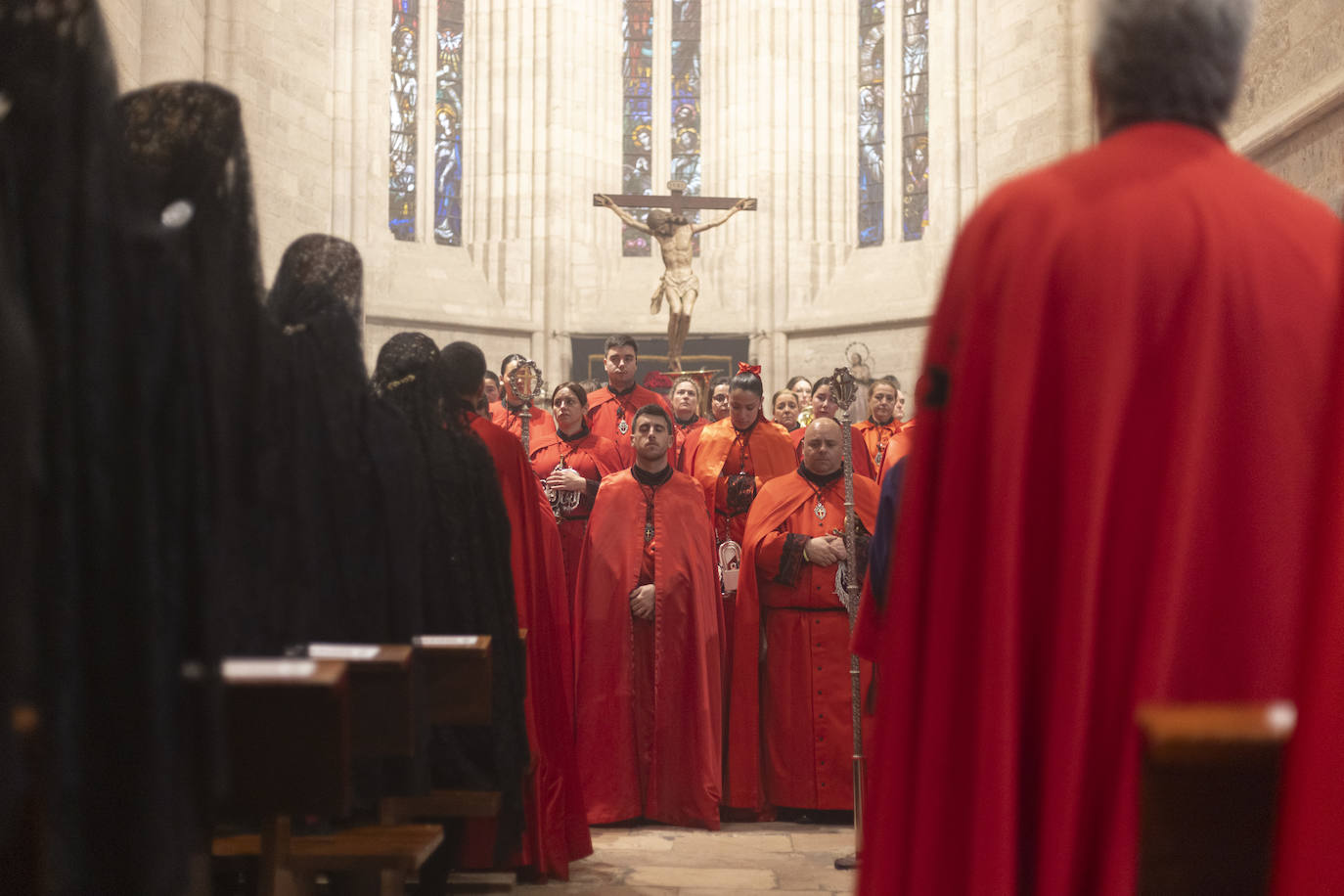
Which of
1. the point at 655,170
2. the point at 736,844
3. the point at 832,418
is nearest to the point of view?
the point at 736,844

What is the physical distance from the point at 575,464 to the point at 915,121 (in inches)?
464

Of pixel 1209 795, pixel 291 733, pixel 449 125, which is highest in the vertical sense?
pixel 449 125

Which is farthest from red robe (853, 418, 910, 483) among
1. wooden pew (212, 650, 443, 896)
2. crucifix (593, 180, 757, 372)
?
wooden pew (212, 650, 443, 896)

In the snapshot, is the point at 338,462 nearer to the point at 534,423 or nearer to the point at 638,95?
the point at 534,423

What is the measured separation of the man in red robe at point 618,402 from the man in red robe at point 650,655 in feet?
6.39

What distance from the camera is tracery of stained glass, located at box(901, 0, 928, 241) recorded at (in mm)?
18047

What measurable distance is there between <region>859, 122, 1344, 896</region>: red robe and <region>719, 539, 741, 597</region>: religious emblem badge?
527 cm

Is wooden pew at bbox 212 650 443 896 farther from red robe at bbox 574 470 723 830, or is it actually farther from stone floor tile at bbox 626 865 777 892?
red robe at bbox 574 470 723 830

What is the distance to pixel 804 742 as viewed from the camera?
6.84 m

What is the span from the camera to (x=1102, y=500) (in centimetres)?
187

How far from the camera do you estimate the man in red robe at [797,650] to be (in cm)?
681

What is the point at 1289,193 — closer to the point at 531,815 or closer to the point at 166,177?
the point at 166,177

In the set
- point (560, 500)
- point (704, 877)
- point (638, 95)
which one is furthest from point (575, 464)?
point (638, 95)

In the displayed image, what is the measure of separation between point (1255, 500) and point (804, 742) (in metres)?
5.22
